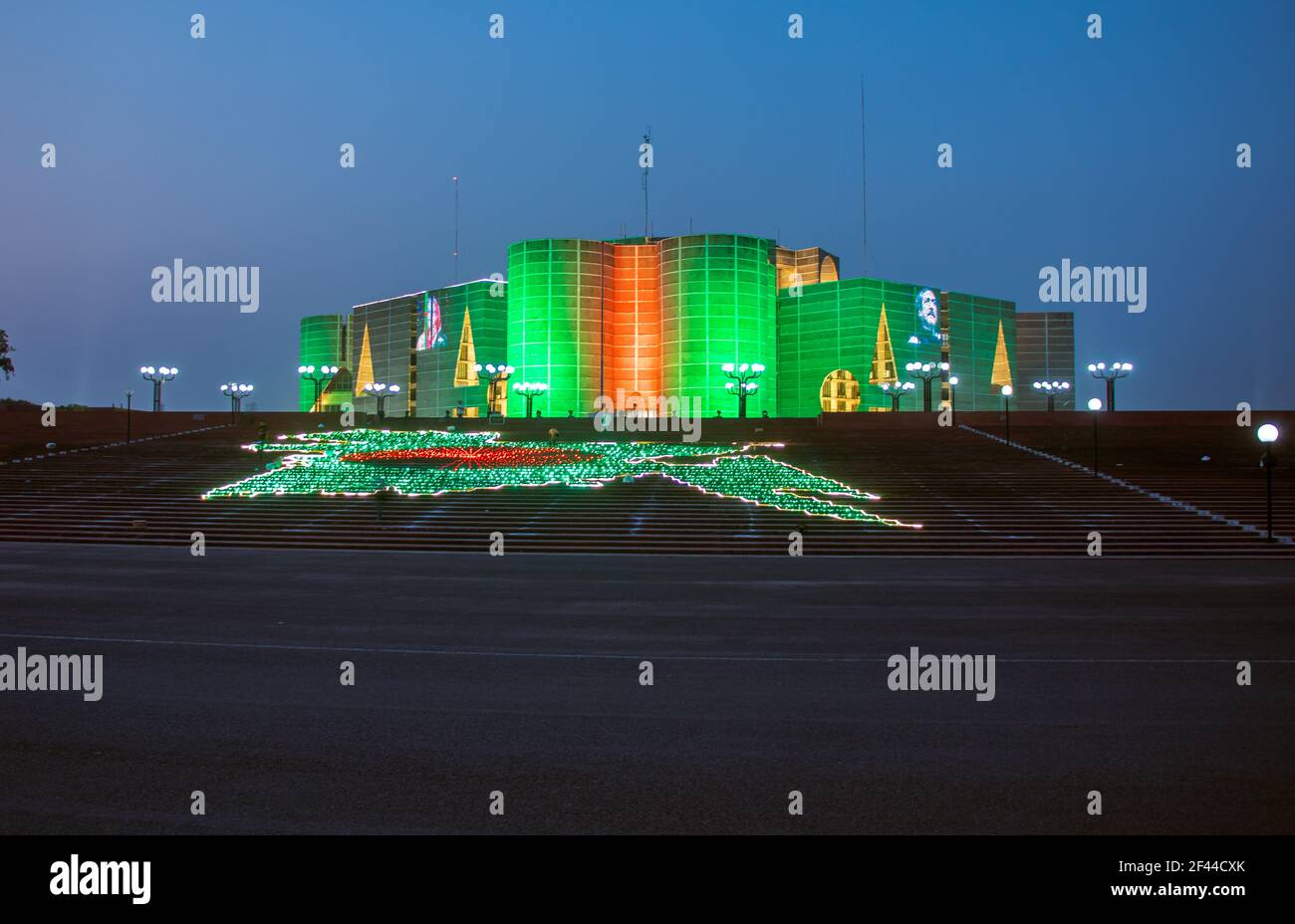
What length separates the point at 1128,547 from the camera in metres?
23.3

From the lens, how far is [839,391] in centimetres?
9300

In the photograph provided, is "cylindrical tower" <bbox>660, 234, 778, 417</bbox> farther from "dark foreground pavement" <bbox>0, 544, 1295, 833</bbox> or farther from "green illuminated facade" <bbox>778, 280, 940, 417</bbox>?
"dark foreground pavement" <bbox>0, 544, 1295, 833</bbox>

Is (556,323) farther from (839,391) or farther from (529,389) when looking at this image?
(839,391)

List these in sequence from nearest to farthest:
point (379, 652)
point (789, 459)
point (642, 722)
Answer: point (642, 722)
point (379, 652)
point (789, 459)

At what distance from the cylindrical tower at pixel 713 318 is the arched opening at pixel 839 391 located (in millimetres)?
6190

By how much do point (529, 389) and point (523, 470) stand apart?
52028 millimetres

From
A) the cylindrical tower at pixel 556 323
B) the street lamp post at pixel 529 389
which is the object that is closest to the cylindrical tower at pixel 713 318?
the cylindrical tower at pixel 556 323

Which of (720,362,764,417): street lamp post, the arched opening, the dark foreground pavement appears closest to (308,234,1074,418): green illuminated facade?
the arched opening

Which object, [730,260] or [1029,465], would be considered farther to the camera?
[730,260]

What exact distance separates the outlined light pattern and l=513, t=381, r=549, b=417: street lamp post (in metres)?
42.0

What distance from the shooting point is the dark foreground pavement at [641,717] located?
5.02 metres

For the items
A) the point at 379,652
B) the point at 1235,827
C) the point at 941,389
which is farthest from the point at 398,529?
the point at 941,389
